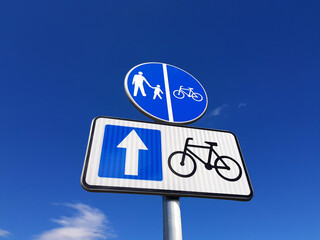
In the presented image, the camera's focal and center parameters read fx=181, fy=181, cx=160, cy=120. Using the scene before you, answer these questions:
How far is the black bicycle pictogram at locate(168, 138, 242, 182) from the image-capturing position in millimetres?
1136

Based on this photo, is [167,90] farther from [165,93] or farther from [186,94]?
[186,94]

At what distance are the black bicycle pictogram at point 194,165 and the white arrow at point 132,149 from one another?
211 mm

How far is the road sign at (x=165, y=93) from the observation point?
1.68 meters

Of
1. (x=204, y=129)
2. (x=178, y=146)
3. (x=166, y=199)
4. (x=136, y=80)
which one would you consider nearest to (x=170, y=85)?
(x=136, y=80)

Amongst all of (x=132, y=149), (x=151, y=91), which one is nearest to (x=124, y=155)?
(x=132, y=149)

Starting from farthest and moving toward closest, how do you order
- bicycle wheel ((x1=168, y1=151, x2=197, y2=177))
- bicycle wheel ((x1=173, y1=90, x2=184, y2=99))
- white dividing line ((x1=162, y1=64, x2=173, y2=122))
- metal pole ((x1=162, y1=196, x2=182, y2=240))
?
bicycle wheel ((x1=173, y1=90, x2=184, y2=99)) < white dividing line ((x1=162, y1=64, x2=173, y2=122)) < bicycle wheel ((x1=168, y1=151, x2=197, y2=177)) < metal pole ((x1=162, y1=196, x2=182, y2=240))

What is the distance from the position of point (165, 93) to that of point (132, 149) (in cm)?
84

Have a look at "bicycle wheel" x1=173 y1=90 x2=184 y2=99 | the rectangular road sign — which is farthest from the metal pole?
"bicycle wheel" x1=173 y1=90 x2=184 y2=99

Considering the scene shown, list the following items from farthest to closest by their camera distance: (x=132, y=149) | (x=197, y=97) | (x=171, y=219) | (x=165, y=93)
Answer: (x=197, y=97)
(x=165, y=93)
(x=132, y=149)
(x=171, y=219)

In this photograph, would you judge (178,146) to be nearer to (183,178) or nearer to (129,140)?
(183,178)

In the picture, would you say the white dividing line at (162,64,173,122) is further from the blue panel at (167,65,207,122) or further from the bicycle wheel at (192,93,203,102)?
the bicycle wheel at (192,93,203,102)

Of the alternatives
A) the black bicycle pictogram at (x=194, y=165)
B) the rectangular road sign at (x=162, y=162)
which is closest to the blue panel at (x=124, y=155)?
the rectangular road sign at (x=162, y=162)

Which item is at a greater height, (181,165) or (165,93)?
(165,93)

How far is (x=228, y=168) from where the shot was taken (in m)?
1.22
